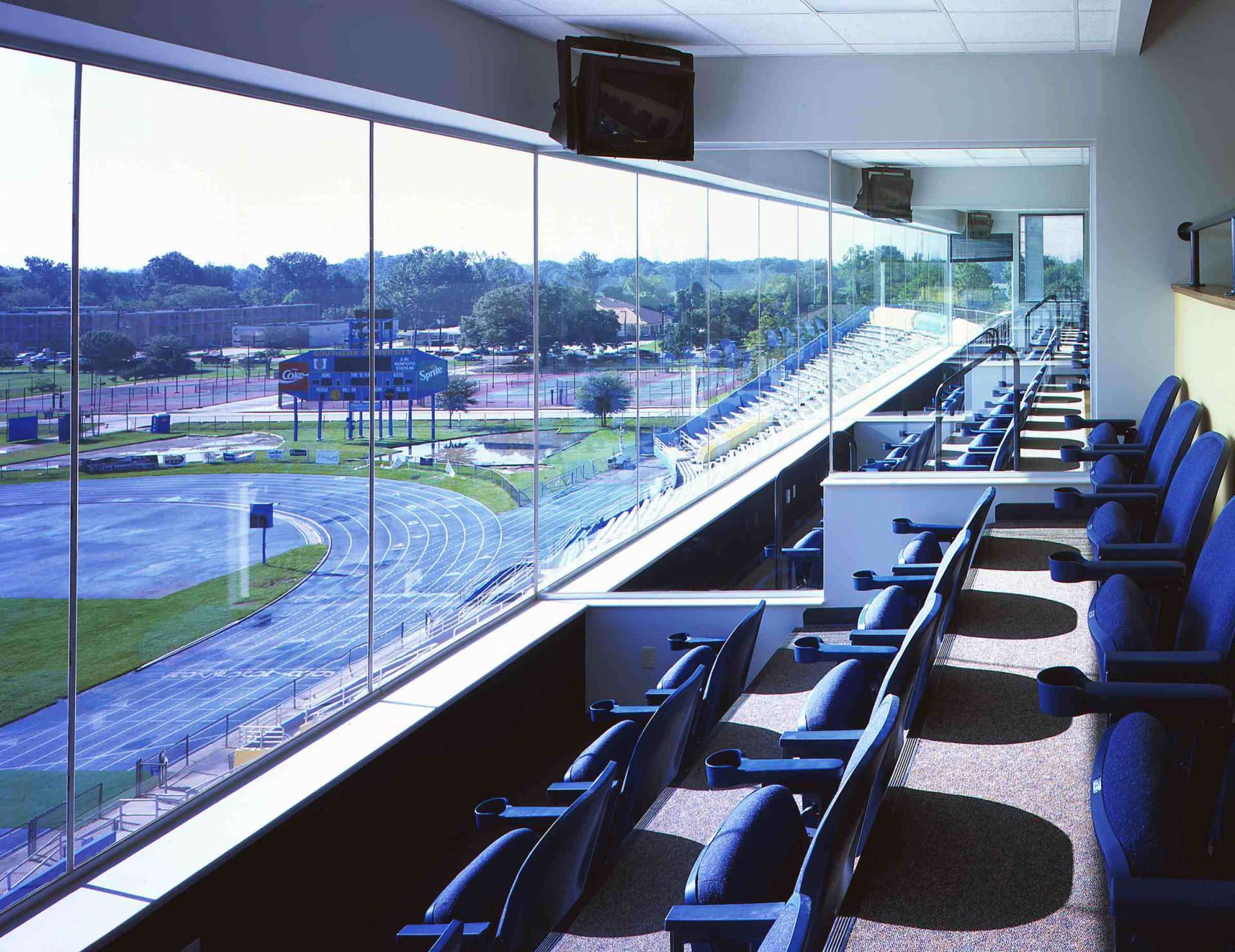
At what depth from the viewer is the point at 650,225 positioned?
5848 millimetres

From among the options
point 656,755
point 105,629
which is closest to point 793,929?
point 656,755

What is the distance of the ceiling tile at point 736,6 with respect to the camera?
4.49 metres

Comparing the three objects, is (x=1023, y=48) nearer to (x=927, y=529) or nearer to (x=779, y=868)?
(x=927, y=529)

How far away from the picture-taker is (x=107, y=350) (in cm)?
322

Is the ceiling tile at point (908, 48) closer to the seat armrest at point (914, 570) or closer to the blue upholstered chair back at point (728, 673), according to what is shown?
the seat armrest at point (914, 570)

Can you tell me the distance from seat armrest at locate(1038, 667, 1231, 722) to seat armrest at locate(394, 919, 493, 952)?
4.40ft

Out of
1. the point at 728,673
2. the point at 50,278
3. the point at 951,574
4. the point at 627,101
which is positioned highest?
the point at 627,101

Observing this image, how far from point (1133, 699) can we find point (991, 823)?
0.33 m

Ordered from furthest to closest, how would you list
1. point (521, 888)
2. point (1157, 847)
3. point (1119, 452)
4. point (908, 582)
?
point (1119, 452) → point (908, 582) → point (521, 888) → point (1157, 847)

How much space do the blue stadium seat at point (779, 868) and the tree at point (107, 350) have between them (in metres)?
2.17

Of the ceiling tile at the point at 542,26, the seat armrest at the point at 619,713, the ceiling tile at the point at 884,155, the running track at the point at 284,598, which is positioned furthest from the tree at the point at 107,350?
the ceiling tile at the point at 884,155

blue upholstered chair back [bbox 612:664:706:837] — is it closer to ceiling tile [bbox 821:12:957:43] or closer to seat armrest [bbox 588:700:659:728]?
seat armrest [bbox 588:700:659:728]

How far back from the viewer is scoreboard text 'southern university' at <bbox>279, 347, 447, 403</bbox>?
4035 mm

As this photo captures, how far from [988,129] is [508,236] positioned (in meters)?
2.34
